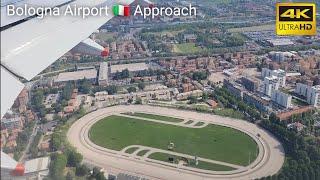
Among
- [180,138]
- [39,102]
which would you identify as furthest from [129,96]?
[180,138]

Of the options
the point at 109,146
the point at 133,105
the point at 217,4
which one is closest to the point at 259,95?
the point at 133,105

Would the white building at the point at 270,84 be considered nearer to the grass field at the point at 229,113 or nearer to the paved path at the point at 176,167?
the grass field at the point at 229,113

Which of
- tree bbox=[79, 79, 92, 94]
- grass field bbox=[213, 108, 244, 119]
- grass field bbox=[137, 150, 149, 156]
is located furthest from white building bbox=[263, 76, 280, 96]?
tree bbox=[79, 79, 92, 94]

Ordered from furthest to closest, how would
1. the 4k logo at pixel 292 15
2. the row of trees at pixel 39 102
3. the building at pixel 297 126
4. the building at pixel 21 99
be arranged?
the row of trees at pixel 39 102 → the building at pixel 297 126 → the 4k logo at pixel 292 15 → the building at pixel 21 99

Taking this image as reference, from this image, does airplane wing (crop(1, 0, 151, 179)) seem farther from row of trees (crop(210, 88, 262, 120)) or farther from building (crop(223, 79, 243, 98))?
building (crop(223, 79, 243, 98))

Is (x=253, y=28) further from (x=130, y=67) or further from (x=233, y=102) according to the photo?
(x=233, y=102)

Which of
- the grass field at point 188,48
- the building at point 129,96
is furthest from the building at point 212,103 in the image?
the grass field at point 188,48
